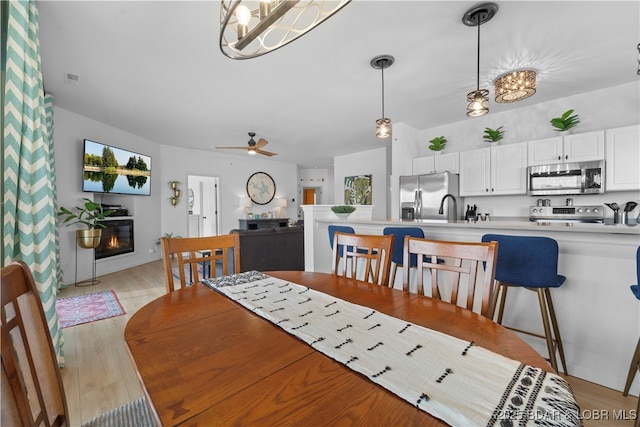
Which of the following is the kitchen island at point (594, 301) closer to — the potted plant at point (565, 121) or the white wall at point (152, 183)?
the potted plant at point (565, 121)

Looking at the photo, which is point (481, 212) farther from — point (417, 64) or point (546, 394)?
point (546, 394)

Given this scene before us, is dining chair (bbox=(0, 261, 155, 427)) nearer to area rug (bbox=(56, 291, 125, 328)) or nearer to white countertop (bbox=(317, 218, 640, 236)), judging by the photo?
white countertop (bbox=(317, 218, 640, 236))

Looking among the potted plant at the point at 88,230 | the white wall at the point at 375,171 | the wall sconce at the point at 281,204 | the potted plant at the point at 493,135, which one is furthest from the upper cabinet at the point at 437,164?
the potted plant at the point at 88,230

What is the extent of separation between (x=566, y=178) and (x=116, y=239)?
6.95m

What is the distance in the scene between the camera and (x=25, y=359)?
620 millimetres

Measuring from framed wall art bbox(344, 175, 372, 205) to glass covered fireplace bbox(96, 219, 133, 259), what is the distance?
4704 mm

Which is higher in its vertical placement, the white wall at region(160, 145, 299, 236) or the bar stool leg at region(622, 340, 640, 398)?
the white wall at region(160, 145, 299, 236)

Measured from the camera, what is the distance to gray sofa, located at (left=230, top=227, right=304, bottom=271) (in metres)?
3.98

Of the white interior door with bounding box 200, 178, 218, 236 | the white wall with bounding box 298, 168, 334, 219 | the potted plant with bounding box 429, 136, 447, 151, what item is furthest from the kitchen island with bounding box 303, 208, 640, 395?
the white wall with bounding box 298, 168, 334, 219

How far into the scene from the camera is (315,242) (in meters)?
3.38

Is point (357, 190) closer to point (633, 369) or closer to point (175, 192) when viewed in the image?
point (175, 192)

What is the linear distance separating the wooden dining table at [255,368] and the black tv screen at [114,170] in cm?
446

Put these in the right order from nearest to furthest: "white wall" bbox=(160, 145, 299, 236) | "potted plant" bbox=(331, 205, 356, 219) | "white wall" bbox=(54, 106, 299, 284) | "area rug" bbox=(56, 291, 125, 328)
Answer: "area rug" bbox=(56, 291, 125, 328), "potted plant" bbox=(331, 205, 356, 219), "white wall" bbox=(54, 106, 299, 284), "white wall" bbox=(160, 145, 299, 236)

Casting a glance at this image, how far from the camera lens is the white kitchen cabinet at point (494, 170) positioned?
3771 mm
